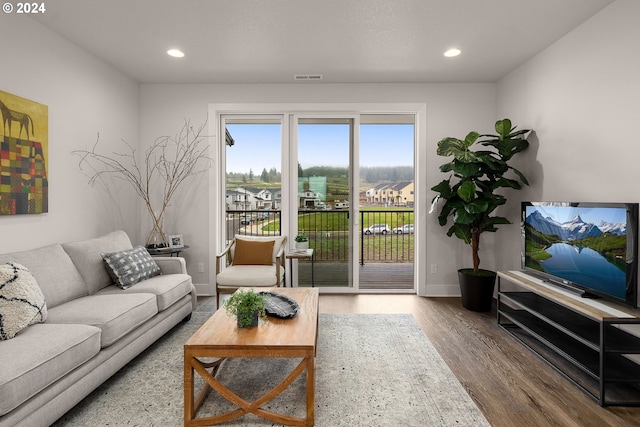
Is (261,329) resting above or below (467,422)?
above

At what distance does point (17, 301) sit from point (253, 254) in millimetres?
2261

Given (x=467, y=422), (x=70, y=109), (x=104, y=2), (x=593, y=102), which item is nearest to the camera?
(x=467, y=422)

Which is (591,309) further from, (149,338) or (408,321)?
(149,338)

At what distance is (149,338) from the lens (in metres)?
2.67

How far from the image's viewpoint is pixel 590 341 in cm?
216

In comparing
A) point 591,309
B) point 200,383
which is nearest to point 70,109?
point 200,383

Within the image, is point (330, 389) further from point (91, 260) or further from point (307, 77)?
point (307, 77)

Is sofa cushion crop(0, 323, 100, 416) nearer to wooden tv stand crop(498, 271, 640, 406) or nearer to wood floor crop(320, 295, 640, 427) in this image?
wood floor crop(320, 295, 640, 427)

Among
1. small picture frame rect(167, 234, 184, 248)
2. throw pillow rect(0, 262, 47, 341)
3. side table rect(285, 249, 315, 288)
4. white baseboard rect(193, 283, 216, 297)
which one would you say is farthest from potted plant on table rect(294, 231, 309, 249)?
throw pillow rect(0, 262, 47, 341)

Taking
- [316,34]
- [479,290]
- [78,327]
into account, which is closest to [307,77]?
[316,34]

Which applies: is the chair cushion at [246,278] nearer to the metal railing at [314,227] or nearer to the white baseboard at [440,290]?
the metal railing at [314,227]

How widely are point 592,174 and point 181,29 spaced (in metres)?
3.58

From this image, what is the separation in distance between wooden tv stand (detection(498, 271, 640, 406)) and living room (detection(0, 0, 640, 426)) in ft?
2.70

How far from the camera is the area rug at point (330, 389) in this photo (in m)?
1.93
